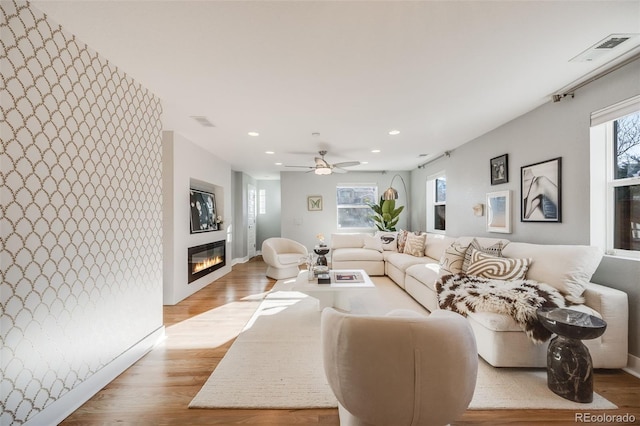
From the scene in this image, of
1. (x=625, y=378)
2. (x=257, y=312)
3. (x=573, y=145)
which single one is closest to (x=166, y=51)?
(x=257, y=312)

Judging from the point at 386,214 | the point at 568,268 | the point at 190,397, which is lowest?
the point at 190,397

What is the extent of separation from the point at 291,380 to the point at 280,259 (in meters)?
3.14

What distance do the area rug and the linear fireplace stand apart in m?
1.88

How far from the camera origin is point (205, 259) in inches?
181

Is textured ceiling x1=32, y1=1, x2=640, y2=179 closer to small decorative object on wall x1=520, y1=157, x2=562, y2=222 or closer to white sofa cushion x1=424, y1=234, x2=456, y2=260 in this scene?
small decorative object on wall x1=520, y1=157, x2=562, y2=222

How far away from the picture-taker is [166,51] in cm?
182

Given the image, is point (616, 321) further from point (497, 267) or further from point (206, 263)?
point (206, 263)

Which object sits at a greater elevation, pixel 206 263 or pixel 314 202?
pixel 314 202

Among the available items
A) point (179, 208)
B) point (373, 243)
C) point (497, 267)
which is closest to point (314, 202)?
Answer: point (373, 243)

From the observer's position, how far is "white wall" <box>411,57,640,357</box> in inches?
78.6

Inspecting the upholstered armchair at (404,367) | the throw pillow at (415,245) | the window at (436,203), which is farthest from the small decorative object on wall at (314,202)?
the upholstered armchair at (404,367)

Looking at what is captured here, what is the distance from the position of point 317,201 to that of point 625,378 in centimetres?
560

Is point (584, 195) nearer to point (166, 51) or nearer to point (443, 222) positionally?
point (443, 222)

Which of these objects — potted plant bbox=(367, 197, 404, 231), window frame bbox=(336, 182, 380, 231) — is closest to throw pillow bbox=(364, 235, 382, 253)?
potted plant bbox=(367, 197, 404, 231)
